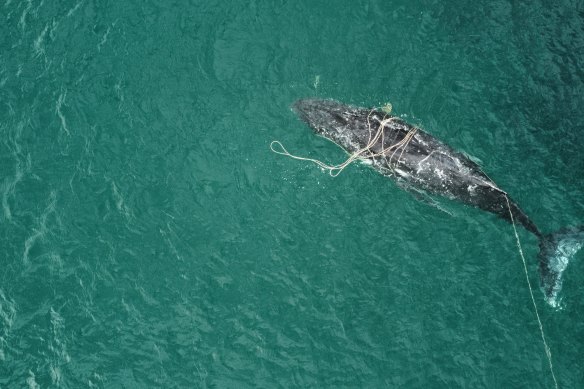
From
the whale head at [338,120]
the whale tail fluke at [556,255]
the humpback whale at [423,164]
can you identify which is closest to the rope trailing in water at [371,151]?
the humpback whale at [423,164]

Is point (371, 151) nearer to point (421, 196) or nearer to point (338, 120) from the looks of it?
point (338, 120)

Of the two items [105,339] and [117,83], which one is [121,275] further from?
[117,83]

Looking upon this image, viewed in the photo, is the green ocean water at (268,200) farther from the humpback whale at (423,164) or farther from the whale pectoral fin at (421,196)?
the humpback whale at (423,164)

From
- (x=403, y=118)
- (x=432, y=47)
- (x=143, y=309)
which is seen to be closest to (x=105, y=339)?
(x=143, y=309)

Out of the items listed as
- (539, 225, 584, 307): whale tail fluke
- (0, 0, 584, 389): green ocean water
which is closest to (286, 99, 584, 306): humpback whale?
(539, 225, 584, 307): whale tail fluke

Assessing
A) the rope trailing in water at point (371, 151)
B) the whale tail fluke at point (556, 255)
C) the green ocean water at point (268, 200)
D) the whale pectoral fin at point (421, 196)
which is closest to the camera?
the green ocean water at point (268, 200)

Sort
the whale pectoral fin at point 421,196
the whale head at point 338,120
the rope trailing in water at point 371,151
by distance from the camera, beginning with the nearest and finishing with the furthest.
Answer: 1. the whale pectoral fin at point 421,196
2. the rope trailing in water at point 371,151
3. the whale head at point 338,120
